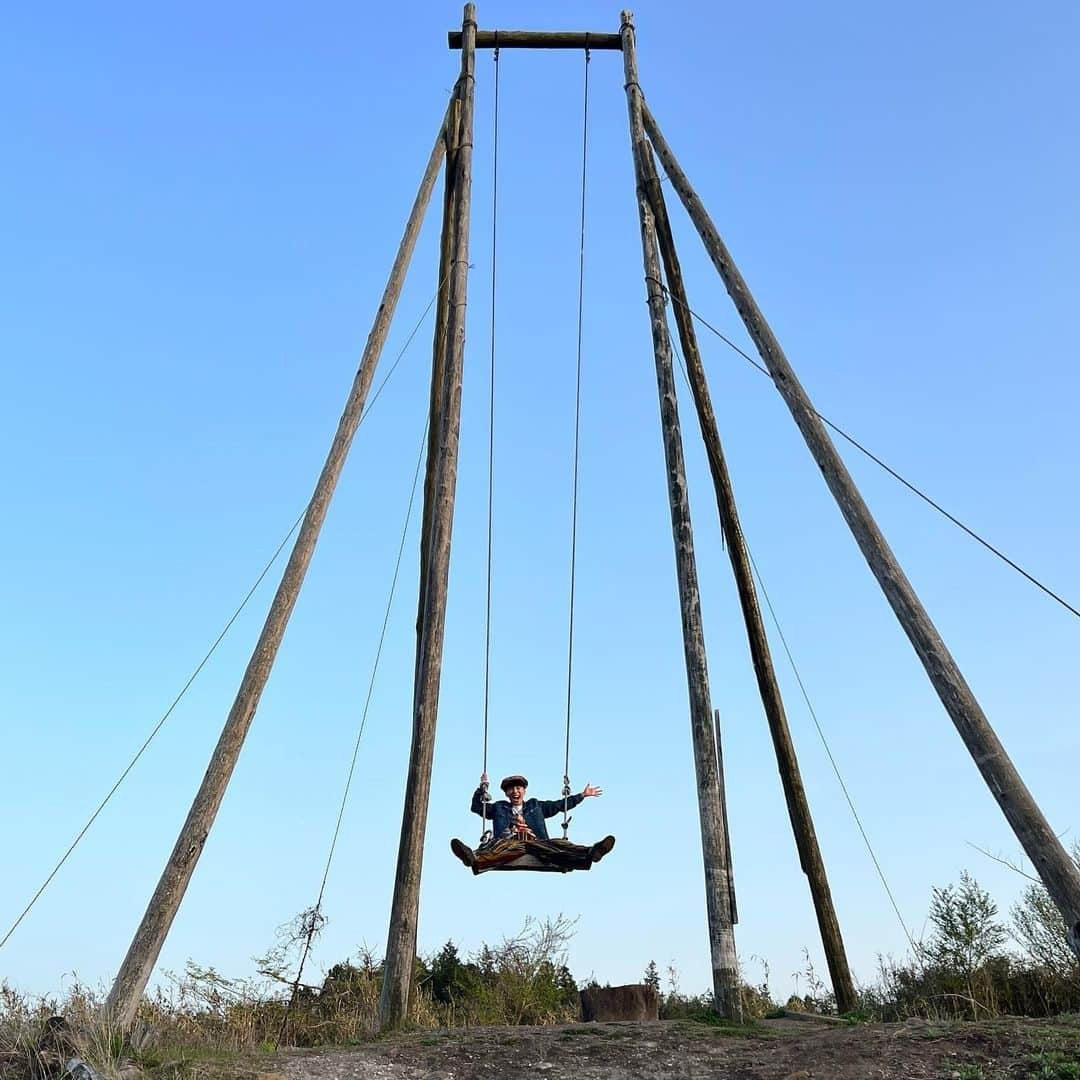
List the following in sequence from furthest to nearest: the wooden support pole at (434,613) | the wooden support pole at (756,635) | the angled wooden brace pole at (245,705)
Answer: the wooden support pole at (756,635) < the wooden support pole at (434,613) < the angled wooden brace pole at (245,705)

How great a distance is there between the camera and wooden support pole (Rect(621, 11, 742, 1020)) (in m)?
9.79

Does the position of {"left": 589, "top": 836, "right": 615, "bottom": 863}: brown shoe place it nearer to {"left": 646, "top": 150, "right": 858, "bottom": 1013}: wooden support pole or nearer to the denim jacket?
the denim jacket

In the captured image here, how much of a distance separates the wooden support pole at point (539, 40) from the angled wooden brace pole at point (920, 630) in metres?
3.11

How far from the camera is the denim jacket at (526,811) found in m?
10.7

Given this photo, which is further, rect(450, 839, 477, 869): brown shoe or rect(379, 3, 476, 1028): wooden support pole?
rect(450, 839, 477, 869): brown shoe

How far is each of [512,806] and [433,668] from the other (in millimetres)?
1637

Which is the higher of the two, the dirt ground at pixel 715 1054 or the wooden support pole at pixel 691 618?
the wooden support pole at pixel 691 618

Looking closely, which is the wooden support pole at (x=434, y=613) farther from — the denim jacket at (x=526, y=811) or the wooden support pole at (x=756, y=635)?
the wooden support pole at (x=756, y=635)

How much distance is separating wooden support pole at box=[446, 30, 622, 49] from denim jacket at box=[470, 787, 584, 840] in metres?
8.10

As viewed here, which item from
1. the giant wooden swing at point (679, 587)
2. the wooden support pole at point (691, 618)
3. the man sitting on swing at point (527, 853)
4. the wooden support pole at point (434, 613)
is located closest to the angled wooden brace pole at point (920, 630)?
the giant wooden swing at point (679, 587)

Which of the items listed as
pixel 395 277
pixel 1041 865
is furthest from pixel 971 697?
pixel 395 277

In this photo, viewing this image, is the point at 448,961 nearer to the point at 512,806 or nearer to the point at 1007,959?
the point at 512,806

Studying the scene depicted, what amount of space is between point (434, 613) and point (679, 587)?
2338mm

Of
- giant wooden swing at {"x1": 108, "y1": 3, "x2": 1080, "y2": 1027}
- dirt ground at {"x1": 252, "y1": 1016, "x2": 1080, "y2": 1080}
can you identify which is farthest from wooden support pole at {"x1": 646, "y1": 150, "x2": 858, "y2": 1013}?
dirt ground at {"x1": 252, "y1": 1016, "x2": 1080, "y2": 1080}
